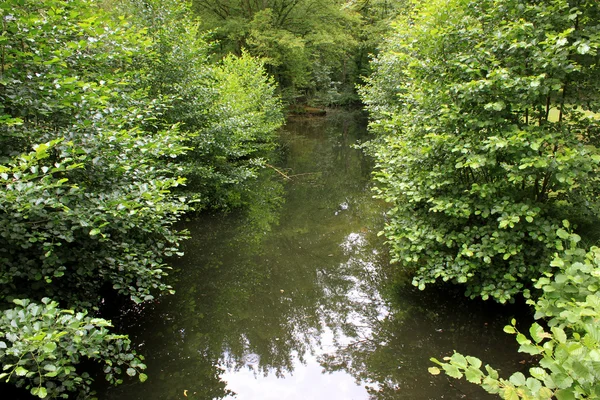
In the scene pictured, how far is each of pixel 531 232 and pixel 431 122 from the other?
1.79m

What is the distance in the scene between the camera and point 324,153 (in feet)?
55.2

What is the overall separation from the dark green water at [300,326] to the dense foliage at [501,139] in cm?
72

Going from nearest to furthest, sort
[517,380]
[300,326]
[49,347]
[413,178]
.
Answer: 1. [517,380]
2. [49,347]
3. [300,326]
4. [413,178]

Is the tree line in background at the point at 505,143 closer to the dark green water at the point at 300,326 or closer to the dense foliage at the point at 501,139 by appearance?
the dense foliage at the point at 501,139

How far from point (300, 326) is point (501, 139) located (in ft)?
11.3

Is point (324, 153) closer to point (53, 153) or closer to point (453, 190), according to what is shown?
point (453, 190)

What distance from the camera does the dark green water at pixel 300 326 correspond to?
396cm

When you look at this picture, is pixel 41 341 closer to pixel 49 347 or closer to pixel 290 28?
pixel 49 347

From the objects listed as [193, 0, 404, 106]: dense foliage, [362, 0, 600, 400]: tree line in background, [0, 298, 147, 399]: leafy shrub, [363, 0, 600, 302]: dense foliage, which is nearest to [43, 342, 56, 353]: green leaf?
[0, 298, 147, 399]: leafy shrub

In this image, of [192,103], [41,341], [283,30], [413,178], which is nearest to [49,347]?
[41,341]

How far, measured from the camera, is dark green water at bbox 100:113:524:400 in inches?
156

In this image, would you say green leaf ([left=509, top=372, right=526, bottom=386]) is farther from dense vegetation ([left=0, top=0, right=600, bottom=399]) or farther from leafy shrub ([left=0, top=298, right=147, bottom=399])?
leafy shrub ([left=0, top=298, right=147, bottom=399])

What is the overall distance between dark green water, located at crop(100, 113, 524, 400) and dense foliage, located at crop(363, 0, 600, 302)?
72 centimetres

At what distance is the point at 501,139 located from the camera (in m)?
3.85
